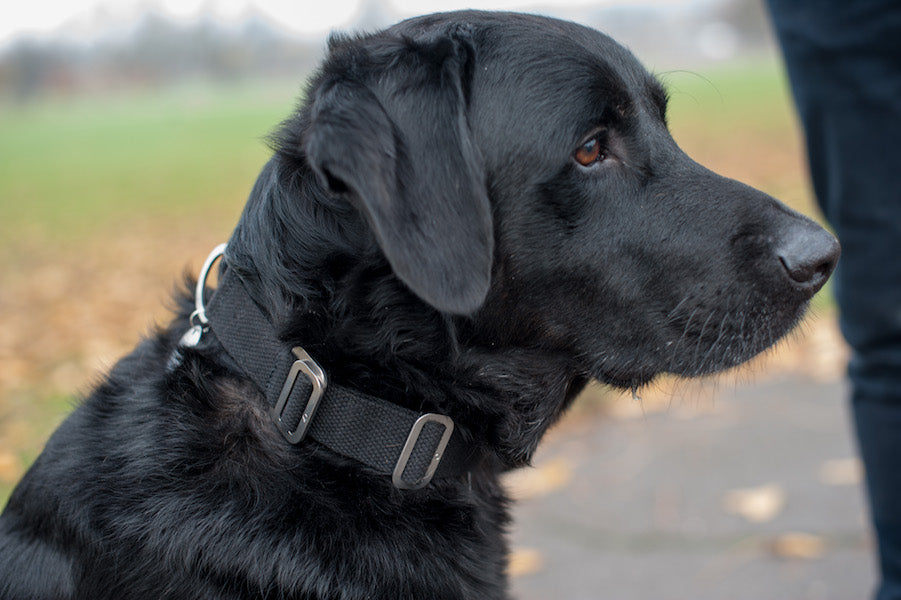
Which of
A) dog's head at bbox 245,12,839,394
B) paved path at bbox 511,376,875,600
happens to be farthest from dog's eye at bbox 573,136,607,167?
paved path at bbox 511,376,875,600

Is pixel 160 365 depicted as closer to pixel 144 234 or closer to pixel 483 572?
pixel 483 572

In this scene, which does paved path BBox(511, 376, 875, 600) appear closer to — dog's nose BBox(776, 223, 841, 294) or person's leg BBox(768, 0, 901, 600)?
person's leg BBox(768, 0, 901, 600)

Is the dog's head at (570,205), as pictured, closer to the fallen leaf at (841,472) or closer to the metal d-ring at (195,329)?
the metal d-ring at (195,329)

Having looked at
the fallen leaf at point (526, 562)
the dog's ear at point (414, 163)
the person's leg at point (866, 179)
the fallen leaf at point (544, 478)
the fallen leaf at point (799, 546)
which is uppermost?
the dog's ear at point (414, 163)

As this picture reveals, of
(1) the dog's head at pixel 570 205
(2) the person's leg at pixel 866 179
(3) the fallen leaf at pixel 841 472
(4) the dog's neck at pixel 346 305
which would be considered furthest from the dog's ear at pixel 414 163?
(3) the fallen leaf at pixel 841 472

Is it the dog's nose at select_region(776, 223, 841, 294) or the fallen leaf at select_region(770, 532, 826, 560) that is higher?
the dog's nose at select_region(776, 223, 841, 294)

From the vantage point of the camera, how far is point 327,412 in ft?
6.08

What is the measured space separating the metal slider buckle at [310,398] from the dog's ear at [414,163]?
296 millimetres

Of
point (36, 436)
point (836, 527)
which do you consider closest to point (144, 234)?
point (36, 436)

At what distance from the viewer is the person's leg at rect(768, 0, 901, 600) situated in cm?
253

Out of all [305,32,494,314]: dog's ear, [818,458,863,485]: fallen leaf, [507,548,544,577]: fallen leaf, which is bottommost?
[818,458,863,485]: fallen leaf

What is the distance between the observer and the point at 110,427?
1959 millimetres

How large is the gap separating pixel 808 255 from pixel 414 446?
108 centimetres

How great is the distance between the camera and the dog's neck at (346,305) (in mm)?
1895
